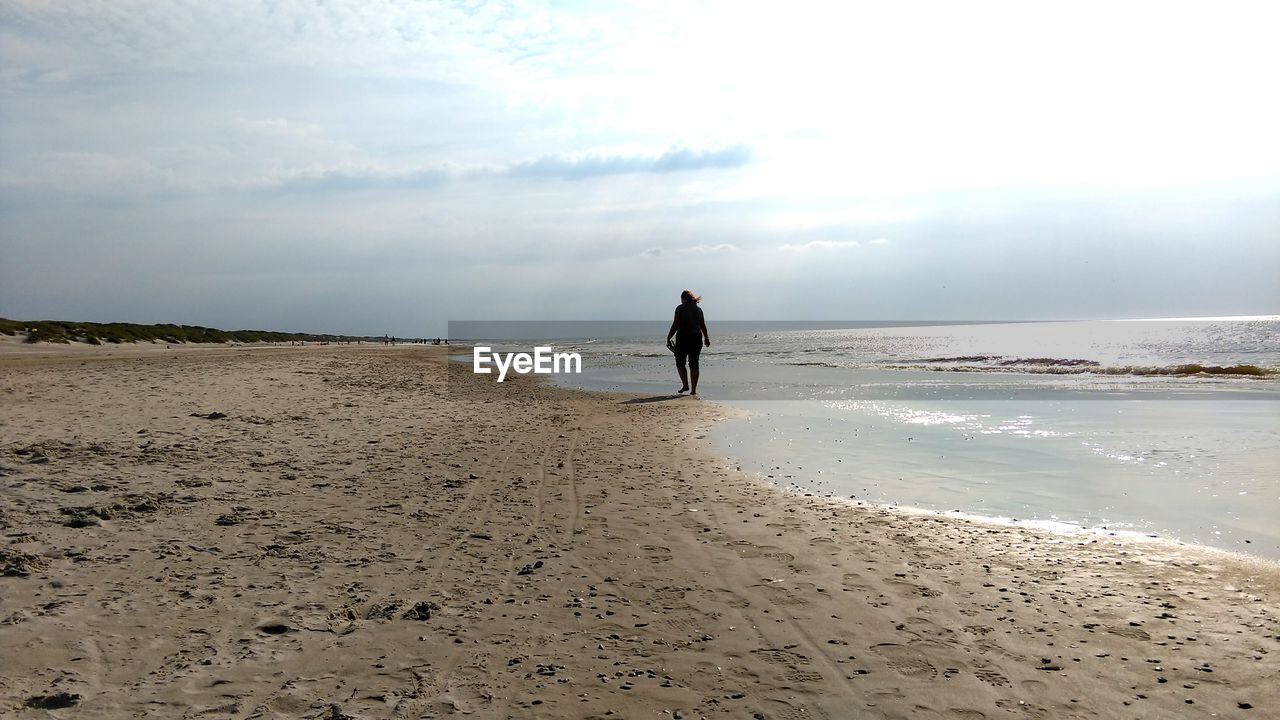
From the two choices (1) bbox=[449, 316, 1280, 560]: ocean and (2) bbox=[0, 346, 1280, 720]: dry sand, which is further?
(1) bbox=[449, 316, 1280, 560]: ocean

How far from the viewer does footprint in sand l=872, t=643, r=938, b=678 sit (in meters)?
3.49

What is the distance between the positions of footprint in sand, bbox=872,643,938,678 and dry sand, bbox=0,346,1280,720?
14mm

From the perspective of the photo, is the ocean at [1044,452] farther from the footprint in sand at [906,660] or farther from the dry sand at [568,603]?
the footprint in sand at [906,660]

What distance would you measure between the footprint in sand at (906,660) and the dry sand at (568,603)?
0.6 inches

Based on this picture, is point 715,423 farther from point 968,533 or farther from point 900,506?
point 968,533

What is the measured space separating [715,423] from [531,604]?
8670 mm

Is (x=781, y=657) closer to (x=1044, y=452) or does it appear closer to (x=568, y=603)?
(x=568, y=603)

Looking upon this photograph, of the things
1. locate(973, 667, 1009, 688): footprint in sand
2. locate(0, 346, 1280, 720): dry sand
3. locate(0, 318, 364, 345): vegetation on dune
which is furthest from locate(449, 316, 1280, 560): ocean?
locate(0, 318, 364, 345): vegetation on dune

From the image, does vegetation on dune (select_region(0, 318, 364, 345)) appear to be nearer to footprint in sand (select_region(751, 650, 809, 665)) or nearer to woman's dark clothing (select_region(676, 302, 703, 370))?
woman's dark clothing (select_region(676, 302, 703, 370))

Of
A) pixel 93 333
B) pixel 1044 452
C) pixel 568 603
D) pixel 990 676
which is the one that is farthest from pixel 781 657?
pixel 93 333

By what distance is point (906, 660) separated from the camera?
3.62 meters

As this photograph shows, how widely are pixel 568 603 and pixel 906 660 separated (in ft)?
5.83

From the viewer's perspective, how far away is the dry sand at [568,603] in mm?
3256

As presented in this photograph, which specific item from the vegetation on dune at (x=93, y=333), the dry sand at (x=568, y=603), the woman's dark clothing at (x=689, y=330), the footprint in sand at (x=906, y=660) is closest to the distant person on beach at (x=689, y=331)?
the woman's dark clothing at (x=689, y=330)
